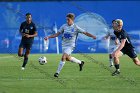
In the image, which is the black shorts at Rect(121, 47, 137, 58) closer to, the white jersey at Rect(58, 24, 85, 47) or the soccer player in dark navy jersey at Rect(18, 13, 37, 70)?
the white jersey at Rect(58, 24, 85, 47)

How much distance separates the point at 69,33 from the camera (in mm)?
17969

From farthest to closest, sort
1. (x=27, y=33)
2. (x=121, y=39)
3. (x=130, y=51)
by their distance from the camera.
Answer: (x=27, y=33) → (x=130, y=51) → (x=121, y=39)

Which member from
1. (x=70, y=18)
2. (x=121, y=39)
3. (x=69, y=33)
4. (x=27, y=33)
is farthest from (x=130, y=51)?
(x=27, y=33)

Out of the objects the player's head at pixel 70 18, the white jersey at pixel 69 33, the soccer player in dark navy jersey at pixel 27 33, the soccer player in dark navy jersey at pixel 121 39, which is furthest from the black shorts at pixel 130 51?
the soccer player in dark navy jersey at pixel 27 33

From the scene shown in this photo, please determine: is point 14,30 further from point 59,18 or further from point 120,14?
point 120,14

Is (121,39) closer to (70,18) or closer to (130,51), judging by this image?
(130,51)

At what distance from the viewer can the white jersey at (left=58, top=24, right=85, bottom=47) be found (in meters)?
17.9

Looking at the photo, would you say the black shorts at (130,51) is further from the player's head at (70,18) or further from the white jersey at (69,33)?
the player's head at (70,18)

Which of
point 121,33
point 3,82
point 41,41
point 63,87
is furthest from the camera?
point 41,41

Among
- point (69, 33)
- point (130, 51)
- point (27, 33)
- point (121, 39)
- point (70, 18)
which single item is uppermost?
point (70, 18)

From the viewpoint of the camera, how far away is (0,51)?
133 feet

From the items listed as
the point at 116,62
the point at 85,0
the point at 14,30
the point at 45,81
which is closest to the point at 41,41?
the point at 14,30

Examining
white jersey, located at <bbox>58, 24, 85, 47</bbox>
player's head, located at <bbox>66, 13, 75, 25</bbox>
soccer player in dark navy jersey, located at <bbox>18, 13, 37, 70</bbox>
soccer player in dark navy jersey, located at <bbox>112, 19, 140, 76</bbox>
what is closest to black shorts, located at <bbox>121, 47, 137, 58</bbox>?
soccer player in dark navy jersey, located at <bbox>112, 19, 140, 76</bbox>

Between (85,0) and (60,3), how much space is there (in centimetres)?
201
